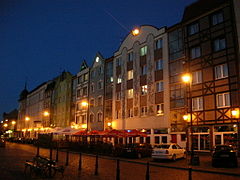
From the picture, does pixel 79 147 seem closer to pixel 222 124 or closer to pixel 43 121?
pixel 222 124

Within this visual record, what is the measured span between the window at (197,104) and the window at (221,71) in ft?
9.41

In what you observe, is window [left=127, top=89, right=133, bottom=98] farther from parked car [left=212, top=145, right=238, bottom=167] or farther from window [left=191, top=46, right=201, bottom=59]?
parked car [left=212, top=145, right=238, bottom=167]

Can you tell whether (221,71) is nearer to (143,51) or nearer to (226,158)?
(226,158)

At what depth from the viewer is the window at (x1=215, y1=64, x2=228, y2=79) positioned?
2541 cm

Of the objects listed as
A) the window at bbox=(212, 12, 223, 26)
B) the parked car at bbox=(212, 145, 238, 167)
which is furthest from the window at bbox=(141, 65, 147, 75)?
the parked car at bbox=(212, 145, 238, 167)

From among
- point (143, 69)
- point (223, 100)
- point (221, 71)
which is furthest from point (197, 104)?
point (143, 69)

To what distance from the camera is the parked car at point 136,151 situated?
24.4 metres

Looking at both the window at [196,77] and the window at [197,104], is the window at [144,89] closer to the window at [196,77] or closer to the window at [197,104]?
the window at [196,77]

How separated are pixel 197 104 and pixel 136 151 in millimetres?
8182

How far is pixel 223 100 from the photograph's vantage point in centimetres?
2506

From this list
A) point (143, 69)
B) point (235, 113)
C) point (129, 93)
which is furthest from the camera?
point (129, 93)

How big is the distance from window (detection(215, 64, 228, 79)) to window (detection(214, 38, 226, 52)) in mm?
1778

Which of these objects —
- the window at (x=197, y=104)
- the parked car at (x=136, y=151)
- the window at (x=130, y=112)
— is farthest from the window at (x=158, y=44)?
the parked car at (x=136, y=151)

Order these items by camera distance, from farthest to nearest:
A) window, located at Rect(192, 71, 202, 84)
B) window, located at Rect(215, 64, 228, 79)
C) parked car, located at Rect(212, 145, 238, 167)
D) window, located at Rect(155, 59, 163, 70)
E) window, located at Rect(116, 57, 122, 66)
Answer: window, located at Rect(116, 57, 122, 66)
window, located at Rect(155, 59, 163, 70)
window, located at Rect(192, 71, 202, 84)
window, located at Rect(215, 64, 228, 79)
parked car, located at Rect(212, 145, 238, 167)
